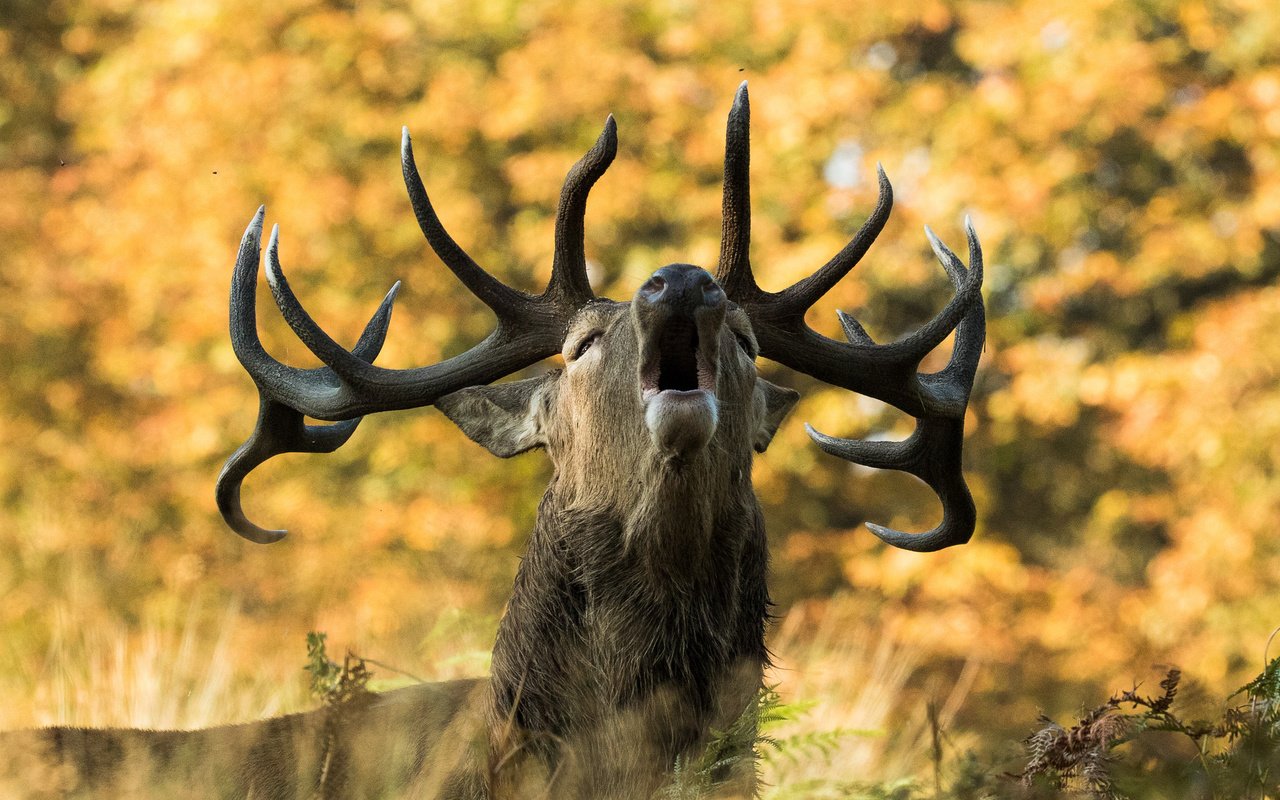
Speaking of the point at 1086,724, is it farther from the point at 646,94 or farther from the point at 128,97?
the point at 128,97

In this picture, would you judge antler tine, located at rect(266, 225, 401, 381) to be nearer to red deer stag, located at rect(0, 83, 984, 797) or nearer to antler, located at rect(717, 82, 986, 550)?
red deer stag, located at rect(0, 83, 984, 797)

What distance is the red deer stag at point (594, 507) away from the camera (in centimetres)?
381

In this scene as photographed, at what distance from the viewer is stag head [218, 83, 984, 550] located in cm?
407

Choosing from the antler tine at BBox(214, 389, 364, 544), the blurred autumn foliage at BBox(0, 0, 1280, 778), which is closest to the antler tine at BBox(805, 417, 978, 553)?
the antler tine at BBox(214, 389, 364, 544)

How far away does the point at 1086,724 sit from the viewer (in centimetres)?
296

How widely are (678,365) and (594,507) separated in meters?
0.51

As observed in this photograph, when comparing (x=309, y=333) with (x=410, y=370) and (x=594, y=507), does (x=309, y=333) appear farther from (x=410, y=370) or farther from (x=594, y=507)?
(x=594, y=507)

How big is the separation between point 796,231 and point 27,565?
6.48 metres

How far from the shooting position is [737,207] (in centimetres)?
453

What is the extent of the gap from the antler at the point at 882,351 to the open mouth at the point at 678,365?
84 centimetres

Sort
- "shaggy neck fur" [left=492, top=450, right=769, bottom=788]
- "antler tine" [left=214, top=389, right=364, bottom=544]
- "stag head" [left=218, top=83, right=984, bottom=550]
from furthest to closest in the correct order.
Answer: "antler tine" [left=214, top=389, right=364, bottom=544] → "stag head" [left=218, top=83, right=984, bottom=550] → "shaggy neck fur" [left=492, top=450, right=769, bottom=788]

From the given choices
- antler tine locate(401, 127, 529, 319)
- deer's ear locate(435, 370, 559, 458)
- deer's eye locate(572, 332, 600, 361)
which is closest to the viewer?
deer's eye locate(572, 332, 600, 361)

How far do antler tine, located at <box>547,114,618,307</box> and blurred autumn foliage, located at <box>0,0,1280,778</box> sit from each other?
6.02 metres

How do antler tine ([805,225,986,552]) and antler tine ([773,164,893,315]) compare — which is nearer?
antler tine ([773,164,893,315])
